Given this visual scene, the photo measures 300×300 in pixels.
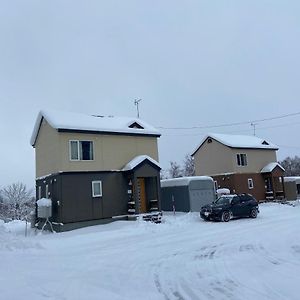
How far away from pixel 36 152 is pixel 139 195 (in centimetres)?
878

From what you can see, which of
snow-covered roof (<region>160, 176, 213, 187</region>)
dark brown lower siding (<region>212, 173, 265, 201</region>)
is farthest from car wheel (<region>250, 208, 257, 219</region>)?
dark brown lower siding (<region>212, 173, 265, 201</region>)

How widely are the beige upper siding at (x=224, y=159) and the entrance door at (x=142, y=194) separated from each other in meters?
14.3

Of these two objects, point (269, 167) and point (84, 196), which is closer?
point (84, 196)

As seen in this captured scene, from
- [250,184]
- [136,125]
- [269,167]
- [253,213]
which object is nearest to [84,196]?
[136,125]

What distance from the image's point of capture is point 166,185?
109 ft

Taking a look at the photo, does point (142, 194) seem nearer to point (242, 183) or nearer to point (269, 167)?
point (242, 183)

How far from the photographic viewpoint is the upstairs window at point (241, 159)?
133 ft

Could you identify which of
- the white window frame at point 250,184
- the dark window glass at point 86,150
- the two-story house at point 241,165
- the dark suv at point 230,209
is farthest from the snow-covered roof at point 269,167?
the dark window glass at point 86,150

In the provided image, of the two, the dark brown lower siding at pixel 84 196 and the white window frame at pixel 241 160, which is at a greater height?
the white window frame at pixel 241 160

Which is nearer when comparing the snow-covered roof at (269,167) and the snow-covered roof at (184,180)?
the snow-covered roof at (184,180)

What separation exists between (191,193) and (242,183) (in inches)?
449

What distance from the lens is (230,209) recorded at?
2544 cm

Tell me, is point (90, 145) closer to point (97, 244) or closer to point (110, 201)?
point (110, 201)

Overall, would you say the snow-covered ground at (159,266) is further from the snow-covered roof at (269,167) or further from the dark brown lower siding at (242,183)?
the snow-covered roof at (269,167)
